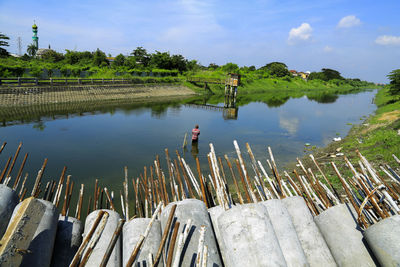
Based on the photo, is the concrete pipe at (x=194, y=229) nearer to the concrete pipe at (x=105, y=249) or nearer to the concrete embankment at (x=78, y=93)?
the concrete pipe at (x=105, y=249)

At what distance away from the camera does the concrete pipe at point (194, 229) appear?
339 centimetres

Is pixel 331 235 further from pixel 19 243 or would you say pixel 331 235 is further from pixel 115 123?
pixel 115 123

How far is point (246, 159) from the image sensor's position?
13.8 meters

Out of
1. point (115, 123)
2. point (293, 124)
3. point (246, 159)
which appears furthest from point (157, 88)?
point (246, 159)

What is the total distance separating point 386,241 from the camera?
131 inches

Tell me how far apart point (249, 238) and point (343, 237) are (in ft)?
5.62

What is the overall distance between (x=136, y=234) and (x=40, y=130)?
18.6 m

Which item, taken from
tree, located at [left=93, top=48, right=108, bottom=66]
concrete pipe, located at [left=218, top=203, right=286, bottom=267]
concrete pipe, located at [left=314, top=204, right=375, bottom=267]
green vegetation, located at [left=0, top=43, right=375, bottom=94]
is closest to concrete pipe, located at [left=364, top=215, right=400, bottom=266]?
concrete pipe, located at [left=314, top=204, right=375, bottom=267]

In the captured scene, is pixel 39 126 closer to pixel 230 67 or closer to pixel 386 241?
pixel 386 241

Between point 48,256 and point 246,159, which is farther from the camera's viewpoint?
point 246,159

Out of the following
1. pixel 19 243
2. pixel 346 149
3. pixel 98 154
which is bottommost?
pixel 98 154

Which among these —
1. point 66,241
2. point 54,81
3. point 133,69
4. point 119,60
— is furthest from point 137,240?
point 119,60

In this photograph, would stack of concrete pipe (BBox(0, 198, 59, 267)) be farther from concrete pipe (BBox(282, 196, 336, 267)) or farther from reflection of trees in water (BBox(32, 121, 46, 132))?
reflection of trees in water (BBox(32, 121, 46, 132))

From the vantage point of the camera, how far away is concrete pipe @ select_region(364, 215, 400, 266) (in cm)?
323
